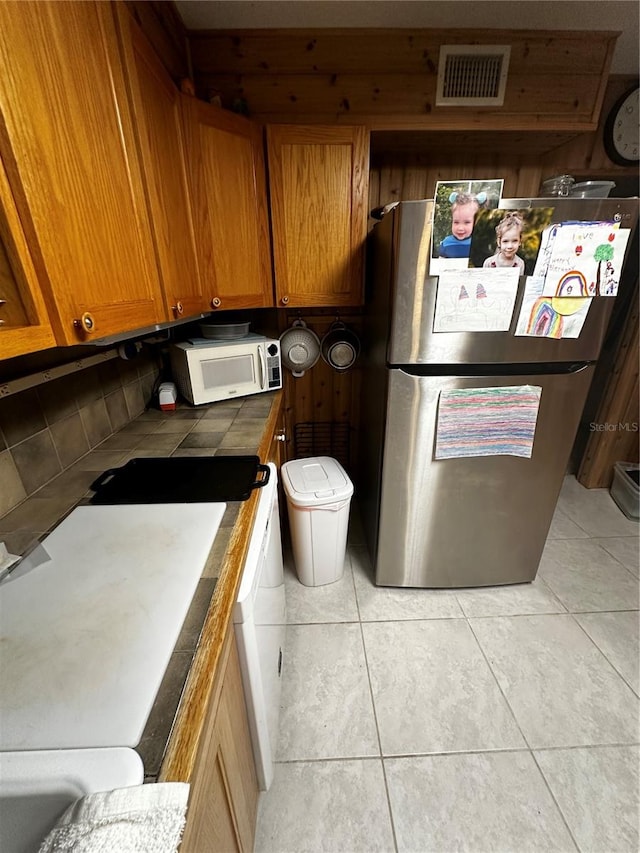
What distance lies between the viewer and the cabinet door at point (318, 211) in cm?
150

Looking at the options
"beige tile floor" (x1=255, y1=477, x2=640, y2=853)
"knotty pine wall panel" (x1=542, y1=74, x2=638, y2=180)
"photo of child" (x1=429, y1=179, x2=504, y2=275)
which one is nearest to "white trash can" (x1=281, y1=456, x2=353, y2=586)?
"beige tile floor" (x1=255, y1=477, x2=640, y2=853)

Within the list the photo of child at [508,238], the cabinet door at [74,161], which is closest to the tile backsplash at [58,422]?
the cabinet door at [74,161]

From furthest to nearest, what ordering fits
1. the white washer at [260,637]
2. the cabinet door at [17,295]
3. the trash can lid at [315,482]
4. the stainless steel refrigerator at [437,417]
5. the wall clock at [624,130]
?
the wall clock at [624,130] < the trash can lid at [315,482] < the stainless steel refrigerator at [437,417] < the white washer at [260,637] < the cabinet door at [17,295]

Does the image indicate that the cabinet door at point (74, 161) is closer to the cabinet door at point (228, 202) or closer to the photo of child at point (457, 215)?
the cabinet door at point (228, 202)

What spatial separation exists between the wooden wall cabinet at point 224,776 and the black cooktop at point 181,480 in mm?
389

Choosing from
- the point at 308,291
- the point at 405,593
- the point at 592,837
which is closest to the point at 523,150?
the point at 308,291

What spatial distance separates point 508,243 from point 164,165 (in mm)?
1173

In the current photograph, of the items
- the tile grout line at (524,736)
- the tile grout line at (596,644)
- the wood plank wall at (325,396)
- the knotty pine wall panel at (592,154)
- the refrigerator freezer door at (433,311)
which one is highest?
the knotty pine wall panel at (592,154)

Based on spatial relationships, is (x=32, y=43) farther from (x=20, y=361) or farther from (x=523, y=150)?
(x=523, y=150)

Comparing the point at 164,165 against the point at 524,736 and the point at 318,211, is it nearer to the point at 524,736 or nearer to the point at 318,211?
the point at 318,211

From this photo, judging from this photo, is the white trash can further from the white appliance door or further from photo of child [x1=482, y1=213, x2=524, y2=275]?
photo of child [x1=482, y1=213, x2=524, y2=275]

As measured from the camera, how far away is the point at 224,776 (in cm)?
63

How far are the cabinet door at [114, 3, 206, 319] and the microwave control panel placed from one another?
0.38 m

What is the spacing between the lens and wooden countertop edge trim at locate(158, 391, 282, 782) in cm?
42
